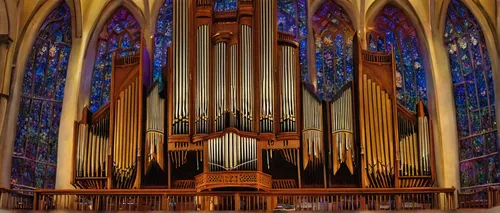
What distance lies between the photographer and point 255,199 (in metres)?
22.3

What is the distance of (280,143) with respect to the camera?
2253cm

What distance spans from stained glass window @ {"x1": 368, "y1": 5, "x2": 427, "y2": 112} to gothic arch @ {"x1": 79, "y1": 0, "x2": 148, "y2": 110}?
6.76 metres

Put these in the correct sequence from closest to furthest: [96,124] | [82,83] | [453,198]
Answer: [453,198] → [96,124] → [82,83]

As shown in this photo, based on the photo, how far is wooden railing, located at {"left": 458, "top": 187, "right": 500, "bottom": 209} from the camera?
2102 centimetres

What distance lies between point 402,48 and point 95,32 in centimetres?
882

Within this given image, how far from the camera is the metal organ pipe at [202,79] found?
2280cm

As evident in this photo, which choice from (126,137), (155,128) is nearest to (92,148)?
(126,137)

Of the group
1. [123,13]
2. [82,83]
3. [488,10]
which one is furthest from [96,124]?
[488,10]

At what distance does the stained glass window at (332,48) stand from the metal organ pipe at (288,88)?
2.24 m

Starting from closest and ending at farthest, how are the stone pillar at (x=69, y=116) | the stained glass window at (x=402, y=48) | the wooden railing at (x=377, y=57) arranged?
the wooden railing at (x=377, y=57) → the stone pillar at (x=69, y=116) → the stained glass window at (x=402, y=48)

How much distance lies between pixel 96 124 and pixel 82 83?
232 centimetres

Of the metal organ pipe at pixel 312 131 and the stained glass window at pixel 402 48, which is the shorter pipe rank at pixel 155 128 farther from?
the stained glass window at pixel 402 48

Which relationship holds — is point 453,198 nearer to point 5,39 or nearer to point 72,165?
point 72,165

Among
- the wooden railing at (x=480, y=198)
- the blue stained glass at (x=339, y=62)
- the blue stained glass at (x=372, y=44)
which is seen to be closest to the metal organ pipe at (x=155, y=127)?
the blue stained glass at (x=339, y=62)
